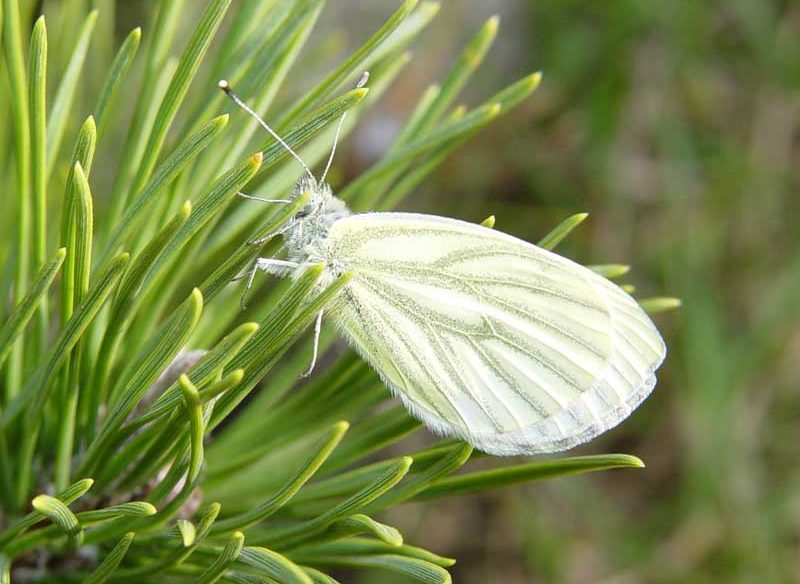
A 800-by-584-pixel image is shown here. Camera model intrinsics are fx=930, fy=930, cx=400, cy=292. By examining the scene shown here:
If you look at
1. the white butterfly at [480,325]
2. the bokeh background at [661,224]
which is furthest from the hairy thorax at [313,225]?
the bokeh background at [661,224]

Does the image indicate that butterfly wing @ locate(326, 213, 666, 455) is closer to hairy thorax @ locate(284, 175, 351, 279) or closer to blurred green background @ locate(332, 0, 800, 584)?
hairy thorax @ locate(284, 175, 351, 279)

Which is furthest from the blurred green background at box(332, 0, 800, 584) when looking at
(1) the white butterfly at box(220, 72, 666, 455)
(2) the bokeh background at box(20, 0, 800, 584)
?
(1) the white butterfly at box(220, 72, 666, 455)

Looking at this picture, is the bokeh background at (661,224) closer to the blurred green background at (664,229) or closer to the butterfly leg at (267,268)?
the blurred green background at (664,229)

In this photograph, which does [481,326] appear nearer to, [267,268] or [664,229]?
[267,268]

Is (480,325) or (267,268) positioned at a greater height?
(267,268)

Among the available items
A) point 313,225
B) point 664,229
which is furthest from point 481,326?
point 664,229

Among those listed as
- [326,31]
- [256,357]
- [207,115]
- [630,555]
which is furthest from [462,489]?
[326,31]

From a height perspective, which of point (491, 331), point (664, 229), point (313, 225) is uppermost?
point (313, 225)

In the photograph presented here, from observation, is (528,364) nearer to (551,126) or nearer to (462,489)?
(462,489)
